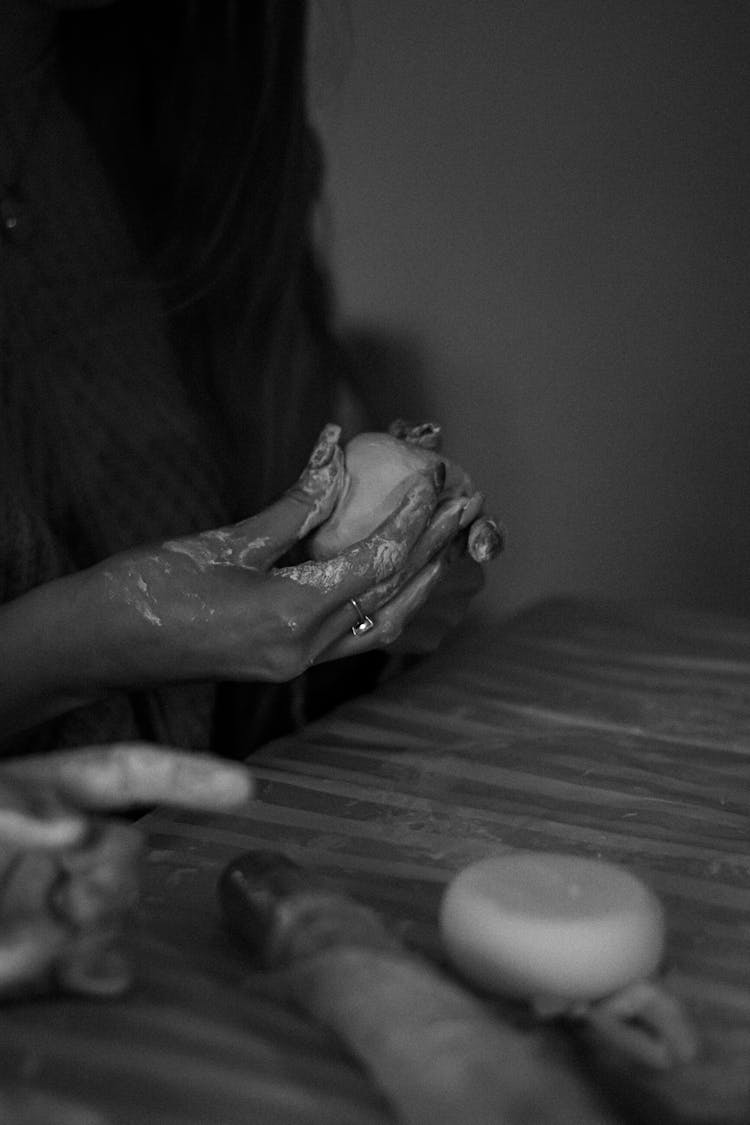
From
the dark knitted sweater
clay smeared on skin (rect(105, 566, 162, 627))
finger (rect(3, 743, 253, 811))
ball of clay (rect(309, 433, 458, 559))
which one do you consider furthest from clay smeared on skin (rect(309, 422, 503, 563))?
finger (rect(3, 743, 253, 811))

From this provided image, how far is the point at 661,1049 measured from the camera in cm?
56

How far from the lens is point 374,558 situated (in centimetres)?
90

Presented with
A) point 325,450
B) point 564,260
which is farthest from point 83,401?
point 564,260

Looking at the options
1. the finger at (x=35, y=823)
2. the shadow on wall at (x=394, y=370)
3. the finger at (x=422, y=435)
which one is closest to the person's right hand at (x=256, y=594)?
the finger at (x=422, y=435)

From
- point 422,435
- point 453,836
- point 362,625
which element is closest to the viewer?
point 453,836

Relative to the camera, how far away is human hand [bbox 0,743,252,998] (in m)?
0.53

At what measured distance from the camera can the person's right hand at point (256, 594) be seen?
2.86 ft

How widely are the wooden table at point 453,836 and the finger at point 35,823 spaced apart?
100 millimetres

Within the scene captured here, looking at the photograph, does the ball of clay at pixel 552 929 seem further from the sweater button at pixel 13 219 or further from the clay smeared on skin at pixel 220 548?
the sweater button at pixel 13 219

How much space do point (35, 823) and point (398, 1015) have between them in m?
0.18

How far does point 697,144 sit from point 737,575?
Result: 648 mm

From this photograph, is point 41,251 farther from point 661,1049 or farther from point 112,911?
point 661,1049

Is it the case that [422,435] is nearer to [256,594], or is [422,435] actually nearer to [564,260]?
[256,594]

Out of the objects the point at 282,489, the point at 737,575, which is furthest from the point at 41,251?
the point at 737,575
